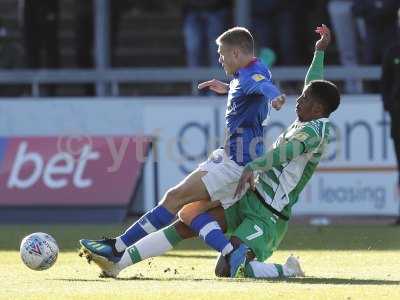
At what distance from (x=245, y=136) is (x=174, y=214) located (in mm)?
835

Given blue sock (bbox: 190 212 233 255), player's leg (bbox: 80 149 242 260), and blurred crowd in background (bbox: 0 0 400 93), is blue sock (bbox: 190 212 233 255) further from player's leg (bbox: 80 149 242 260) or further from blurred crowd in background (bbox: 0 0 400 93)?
blurred crowd in background (bbox: 0 0 400 93)

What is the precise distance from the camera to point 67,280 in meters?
9.45

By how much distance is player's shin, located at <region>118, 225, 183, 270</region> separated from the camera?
9508 mm

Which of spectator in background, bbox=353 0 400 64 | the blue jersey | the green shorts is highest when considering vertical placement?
spectator in background, bbox=353 0 400 64

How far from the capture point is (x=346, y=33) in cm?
1791

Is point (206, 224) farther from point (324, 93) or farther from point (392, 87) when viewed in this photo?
point (392, 87)

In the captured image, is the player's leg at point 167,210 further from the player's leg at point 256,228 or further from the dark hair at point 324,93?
the dark hair at point 324,93

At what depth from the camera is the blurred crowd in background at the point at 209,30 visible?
1758 cm

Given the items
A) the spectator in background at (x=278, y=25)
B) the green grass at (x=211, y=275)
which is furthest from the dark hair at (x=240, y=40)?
the spectator in background at (x=278, y=25)

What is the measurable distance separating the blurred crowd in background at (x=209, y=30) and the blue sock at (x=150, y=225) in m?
7.03

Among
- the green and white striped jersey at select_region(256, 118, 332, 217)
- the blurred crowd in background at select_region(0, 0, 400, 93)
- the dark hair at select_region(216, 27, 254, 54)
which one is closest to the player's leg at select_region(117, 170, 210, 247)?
the green and white striped jersey at select_region(256, 118, 332, 217)

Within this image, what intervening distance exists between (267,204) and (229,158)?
1.56ft

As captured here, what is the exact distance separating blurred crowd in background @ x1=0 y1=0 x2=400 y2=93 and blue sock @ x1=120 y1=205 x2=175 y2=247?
23.1 ft

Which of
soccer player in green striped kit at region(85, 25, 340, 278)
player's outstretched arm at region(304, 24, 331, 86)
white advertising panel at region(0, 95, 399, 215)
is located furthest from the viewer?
white advertising panel at region(0, 95, 399, 215)
